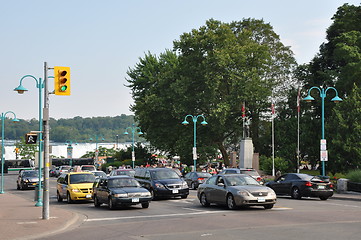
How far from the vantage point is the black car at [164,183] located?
28.4 meters

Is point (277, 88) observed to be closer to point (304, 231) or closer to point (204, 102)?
point (204, 102)

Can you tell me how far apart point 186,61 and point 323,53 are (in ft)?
56.6

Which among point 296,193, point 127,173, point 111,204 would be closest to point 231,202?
point 111,204

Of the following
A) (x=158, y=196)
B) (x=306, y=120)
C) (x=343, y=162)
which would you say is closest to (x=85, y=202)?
(x=158, y=196)

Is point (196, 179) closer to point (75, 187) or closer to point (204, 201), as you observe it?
point (75, 187)

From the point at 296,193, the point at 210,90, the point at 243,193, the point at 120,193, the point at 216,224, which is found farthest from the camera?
the point at 210,90

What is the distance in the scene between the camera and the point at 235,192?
2172cm

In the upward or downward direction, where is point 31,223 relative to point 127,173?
downward

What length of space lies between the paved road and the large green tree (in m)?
38.7

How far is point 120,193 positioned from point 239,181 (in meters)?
5.11

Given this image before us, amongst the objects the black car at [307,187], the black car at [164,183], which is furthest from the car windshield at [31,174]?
the black car at [307,187]

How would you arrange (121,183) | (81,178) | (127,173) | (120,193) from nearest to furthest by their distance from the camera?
(120,193), (121,183), (81,178), (127,173)

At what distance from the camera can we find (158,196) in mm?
28641

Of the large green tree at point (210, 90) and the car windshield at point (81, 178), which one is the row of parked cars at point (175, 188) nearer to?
the car windshield at point (81, 178)
